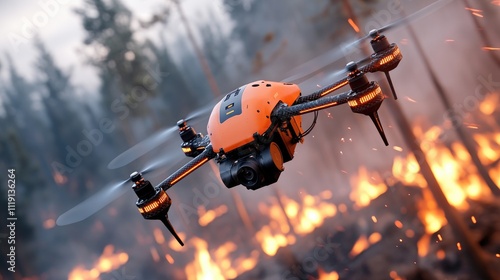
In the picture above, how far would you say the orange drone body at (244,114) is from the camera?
677 centimetres

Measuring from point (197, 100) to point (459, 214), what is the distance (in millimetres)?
29075

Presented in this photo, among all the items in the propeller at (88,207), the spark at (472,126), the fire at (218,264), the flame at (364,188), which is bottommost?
the fire at (218,264)

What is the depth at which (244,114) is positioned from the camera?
6.88 m

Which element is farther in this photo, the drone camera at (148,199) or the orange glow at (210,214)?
the orange glow at (210,214)

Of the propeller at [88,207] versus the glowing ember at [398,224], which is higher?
the propeller at [88,207]

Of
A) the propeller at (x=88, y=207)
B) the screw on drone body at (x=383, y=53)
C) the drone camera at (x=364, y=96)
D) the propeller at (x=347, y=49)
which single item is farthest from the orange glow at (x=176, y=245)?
the drone camera at (x=364, y=96)

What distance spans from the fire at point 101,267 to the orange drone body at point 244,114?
76.7 ft

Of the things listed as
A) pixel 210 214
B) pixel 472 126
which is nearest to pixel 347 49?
pixel 472 126

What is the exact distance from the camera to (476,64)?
20.3 meters

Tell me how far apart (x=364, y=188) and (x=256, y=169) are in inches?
597

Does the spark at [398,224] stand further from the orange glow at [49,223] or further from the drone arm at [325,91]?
the orange glow at [49,223]

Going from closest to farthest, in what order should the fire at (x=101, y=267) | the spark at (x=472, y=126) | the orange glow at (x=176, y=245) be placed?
1. the spark at (x=472, y=126)
2. the orange glow at (x=176, y=245)
3. the fire at (x=101, y=267)

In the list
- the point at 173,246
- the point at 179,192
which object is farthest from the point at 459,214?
the point at 179,192

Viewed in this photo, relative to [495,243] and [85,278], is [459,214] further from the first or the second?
[85,278]
